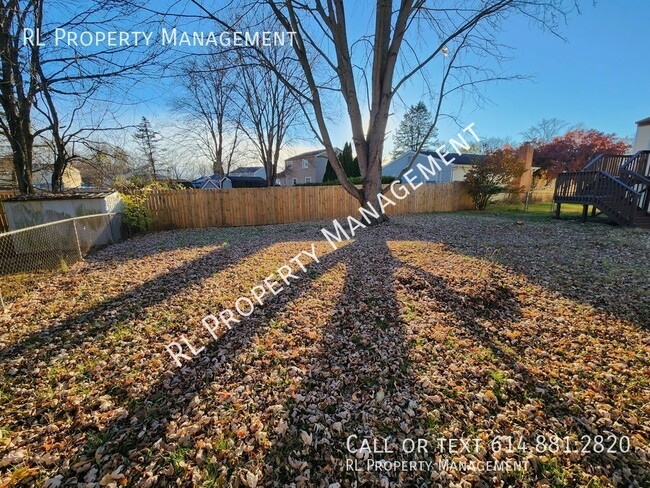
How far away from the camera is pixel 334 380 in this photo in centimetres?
240

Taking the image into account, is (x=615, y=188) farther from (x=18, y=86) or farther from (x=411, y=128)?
(x=411, y=128)

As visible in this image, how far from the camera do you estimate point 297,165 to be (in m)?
35.5

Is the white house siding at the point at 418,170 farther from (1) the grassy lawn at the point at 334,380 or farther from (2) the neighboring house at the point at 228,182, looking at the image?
(1) the grassy lawn at the point at 334,380

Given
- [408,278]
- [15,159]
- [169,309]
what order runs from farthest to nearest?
[15,159] < [408,278] < [169,309]

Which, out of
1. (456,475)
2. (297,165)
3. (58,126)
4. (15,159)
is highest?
(297,165)

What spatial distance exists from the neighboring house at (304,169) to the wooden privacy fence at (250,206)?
67.1 feet

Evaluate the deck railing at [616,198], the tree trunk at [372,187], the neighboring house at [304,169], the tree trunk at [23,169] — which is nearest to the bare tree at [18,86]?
the tree trunk at [23,169]

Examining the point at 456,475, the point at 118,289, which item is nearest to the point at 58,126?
the point at 118,289

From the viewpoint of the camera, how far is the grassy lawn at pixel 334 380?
5.58 feet

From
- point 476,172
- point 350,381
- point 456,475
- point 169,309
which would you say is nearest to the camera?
point 456,475

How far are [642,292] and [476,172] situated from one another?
12678mm

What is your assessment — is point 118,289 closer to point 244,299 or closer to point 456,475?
point 244,299

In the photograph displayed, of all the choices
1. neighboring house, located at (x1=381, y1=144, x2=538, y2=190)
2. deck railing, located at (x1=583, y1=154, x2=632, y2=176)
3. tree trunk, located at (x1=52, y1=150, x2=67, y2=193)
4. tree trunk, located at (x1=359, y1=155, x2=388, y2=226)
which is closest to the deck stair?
deck railing, located at (x1=583, y1=154, x2=632, y2=176)

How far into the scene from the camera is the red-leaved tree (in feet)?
76.8
